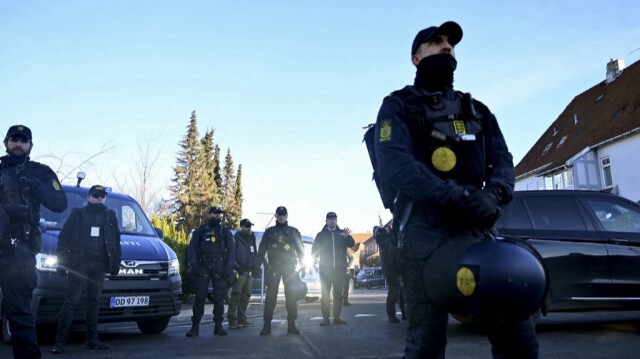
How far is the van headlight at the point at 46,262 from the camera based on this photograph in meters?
7.06

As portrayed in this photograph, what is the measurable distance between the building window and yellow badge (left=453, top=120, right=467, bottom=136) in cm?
3139

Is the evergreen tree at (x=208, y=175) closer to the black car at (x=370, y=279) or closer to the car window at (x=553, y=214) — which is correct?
the black car at (x=370, y=279)

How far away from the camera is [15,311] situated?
13.5 feet

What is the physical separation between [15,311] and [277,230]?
564cm

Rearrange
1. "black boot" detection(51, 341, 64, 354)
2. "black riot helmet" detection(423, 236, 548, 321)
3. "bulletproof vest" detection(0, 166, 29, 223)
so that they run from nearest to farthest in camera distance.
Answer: "black riot helmet" detection(423, 236, 548, 321) → "bulletproof vest" detection(0, 166, 29, 223) → "black boot" detection(51, 341, 64, 354)

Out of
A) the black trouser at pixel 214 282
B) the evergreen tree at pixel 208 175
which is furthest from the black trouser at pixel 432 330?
the evergreen tree at pixel 208 175

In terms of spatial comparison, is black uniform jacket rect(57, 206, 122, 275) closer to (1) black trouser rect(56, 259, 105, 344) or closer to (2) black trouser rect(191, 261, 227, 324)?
(1) black trouser rect(56, 259, 105, 344)

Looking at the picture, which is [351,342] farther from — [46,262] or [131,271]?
[46,262]

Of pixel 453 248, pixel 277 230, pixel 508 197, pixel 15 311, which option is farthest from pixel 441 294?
pixel 277 230

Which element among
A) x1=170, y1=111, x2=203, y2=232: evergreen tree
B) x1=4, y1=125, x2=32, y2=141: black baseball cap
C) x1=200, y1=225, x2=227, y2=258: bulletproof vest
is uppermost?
x1=170, y1=111, x2=203, y2=232: evergreen tree

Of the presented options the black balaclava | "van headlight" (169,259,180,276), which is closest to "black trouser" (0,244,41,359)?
the black balaclava

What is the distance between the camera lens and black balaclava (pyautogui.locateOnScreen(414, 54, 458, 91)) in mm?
2748

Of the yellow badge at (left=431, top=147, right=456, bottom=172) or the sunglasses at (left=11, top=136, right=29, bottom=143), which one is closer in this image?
the yellow badge at (left=431, top=147, right=456, bottom=172)

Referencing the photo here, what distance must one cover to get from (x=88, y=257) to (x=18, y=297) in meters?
2.96
